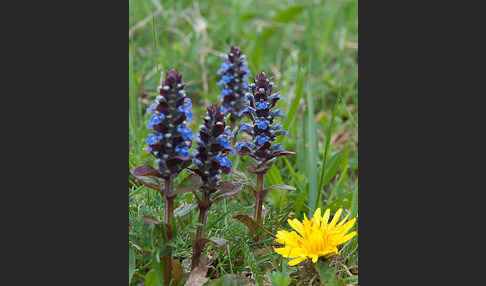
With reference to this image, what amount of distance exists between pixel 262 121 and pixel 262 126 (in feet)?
0.14

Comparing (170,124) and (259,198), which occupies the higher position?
(170,124)

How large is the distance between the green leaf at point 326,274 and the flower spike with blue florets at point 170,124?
3.53 ft

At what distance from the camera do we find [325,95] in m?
5.80

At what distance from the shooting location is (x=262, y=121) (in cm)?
315

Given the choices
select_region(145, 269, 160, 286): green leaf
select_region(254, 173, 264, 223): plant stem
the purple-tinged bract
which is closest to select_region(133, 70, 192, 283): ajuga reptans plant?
the purple-tinged bract

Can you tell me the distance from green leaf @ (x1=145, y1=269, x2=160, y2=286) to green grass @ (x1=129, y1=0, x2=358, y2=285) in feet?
0.48

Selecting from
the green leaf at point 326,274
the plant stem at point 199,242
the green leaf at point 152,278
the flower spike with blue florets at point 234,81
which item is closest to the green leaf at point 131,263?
the green leaf at point 152,278

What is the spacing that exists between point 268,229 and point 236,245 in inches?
13.9

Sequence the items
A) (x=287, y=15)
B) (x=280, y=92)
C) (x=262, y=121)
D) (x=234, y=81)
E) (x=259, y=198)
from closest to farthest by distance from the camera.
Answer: (x=262, y=121) < (x=259, y=198) < (x=234, y=81) < (x=280, y=92) < (x=287, y=15)

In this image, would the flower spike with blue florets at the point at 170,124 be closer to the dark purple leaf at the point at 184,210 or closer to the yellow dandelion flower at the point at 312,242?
the dark purple leaf at the point at 184,210

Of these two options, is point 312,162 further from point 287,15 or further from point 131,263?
point 287,15

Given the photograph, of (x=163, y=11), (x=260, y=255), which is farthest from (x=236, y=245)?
(x=163, y=11)

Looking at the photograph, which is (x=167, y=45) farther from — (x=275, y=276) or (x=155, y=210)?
(x=275, y=276)

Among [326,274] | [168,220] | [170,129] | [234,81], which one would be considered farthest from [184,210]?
[234,81]
